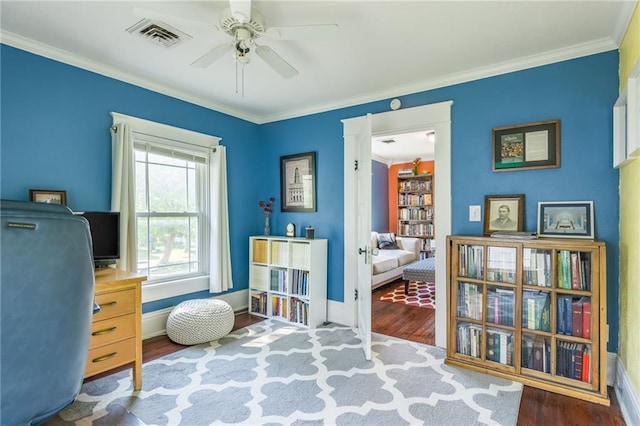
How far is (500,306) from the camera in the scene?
238cm

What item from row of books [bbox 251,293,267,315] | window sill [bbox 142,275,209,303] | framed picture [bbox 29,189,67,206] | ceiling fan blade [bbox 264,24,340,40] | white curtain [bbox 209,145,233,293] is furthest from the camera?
row of books [bbox 251,293,267,315]

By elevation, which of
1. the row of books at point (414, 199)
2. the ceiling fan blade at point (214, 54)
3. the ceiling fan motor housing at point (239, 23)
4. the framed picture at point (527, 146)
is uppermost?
the ceiling fan motor housing at point (239, 23)

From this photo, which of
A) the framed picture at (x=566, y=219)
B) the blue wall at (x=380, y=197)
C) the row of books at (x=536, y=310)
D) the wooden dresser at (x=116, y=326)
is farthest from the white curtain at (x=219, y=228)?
the blue wall at (x=380, y=197)

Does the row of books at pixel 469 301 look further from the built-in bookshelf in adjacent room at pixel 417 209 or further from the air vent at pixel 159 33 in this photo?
the built-in bookshelf in adjacent room at pixel 417 209

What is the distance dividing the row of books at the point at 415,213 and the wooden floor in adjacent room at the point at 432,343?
2.93 metres

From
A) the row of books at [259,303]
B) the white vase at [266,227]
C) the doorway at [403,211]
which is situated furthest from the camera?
the doorway at [403,211]

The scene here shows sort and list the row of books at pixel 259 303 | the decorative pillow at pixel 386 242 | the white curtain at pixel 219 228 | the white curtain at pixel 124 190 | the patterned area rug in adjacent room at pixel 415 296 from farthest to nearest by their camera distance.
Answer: the decorative pillow at pixel 386 242
the patterned area rug in adjacent room at pixel 415 296
the row of books at pixel 259 303
the white curtain at pixel 219 228
the white curtain at pixel 124 190

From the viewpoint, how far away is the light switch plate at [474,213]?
272 cm

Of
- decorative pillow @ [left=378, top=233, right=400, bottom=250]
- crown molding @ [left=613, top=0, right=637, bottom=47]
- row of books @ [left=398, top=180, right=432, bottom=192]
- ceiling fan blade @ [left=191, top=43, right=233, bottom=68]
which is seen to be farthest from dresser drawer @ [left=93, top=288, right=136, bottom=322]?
row of books @ [left=398, top=180, right=432, bottom=192]

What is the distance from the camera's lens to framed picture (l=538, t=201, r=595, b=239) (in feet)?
7.47

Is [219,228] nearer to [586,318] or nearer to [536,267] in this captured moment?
[536,267]

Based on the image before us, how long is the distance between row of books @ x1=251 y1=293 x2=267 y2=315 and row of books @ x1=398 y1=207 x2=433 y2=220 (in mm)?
4418

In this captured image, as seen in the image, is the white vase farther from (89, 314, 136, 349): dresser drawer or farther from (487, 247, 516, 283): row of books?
(487, 247, 516, 283): row of books

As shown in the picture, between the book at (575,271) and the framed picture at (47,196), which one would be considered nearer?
the book at (575,271)
